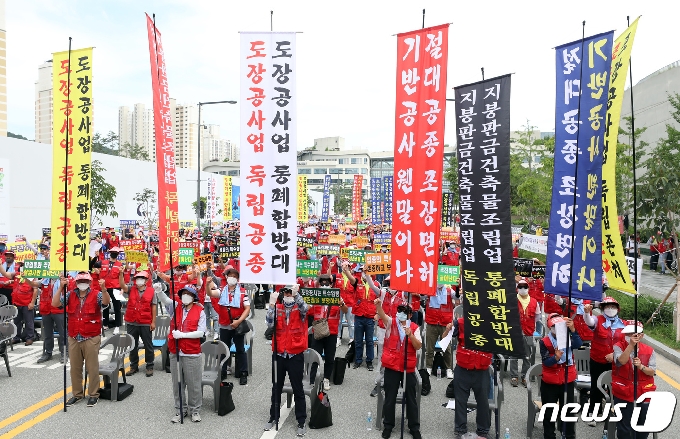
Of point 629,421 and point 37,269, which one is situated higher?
point 37,269

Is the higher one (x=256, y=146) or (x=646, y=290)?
(x=256, y=146)

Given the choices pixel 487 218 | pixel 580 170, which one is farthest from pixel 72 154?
pixel 580 170

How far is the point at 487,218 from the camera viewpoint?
629cm

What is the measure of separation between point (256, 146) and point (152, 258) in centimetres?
1331

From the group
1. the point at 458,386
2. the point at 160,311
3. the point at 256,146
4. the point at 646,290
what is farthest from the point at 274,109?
the point at 646,290

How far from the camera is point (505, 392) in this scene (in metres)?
8.70

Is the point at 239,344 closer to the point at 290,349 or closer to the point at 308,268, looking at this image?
the point at 290,349

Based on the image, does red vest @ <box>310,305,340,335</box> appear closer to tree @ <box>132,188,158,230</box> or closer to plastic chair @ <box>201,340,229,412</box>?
plastic chair @ <box>201,340,229,412</box>

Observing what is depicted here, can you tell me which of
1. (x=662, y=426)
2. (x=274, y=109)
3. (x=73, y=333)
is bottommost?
(x=662, y=426)

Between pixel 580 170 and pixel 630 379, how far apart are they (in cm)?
302

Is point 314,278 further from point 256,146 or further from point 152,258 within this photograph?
point 152,258

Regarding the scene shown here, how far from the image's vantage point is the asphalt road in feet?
22.6

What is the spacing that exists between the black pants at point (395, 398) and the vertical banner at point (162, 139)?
4703 millimetres

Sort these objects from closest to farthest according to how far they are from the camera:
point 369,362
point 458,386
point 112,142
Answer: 1. point 458,386
2. point 369,362
3. point 112,142
